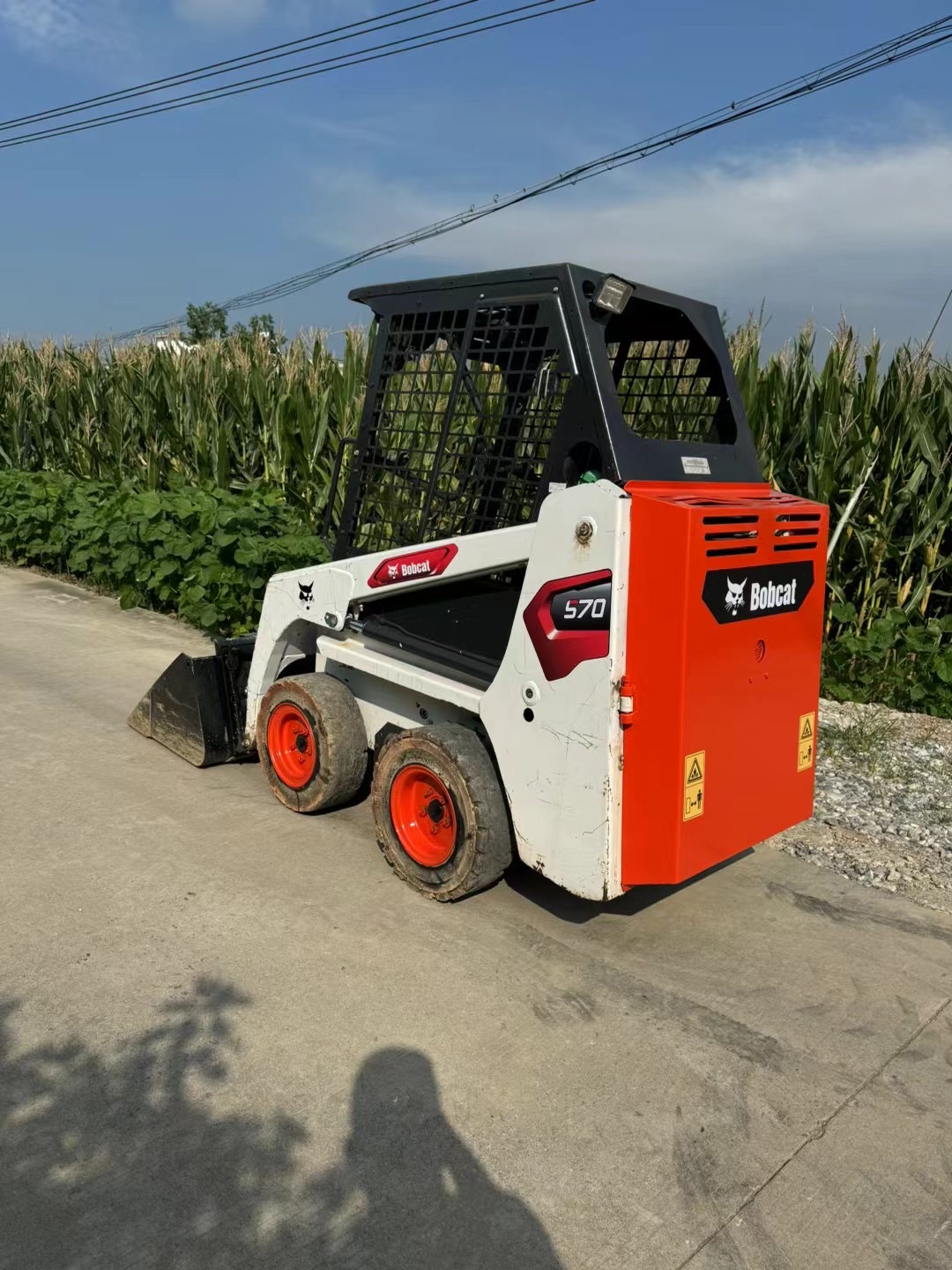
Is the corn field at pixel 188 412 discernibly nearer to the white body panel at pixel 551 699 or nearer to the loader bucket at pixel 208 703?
the loader bucket at pixel 208 703

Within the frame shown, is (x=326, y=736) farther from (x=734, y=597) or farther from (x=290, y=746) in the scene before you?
(x=734, y=597)

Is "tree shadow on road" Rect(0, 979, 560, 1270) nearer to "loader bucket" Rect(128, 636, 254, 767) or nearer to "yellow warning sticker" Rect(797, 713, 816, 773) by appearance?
"yellow warning sticker" Rect(797, 713, 816, 773)

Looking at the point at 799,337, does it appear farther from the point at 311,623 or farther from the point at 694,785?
the point at 694,785

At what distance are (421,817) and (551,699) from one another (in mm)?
920

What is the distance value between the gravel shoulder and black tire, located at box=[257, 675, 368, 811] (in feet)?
6.39

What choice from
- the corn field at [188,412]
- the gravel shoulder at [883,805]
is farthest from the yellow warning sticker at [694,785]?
the corn field at [188,412]

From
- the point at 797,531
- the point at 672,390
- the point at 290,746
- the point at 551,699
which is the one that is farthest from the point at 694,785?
the point at 290,746

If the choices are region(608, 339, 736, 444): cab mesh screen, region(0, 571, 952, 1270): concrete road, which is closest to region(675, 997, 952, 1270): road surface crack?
region(0, 571, 952, 1270): concrete road

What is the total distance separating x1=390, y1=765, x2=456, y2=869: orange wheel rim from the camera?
3881 mm

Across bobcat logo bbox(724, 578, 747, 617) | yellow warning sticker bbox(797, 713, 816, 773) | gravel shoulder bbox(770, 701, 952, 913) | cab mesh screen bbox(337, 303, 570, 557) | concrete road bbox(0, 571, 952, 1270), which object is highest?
cab mesh screen bbox(337, 303, 570, 557)

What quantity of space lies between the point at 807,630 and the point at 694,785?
0.84 m

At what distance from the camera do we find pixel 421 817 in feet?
13.2

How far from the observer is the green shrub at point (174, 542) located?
7738 mm

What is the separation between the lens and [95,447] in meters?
11.3
